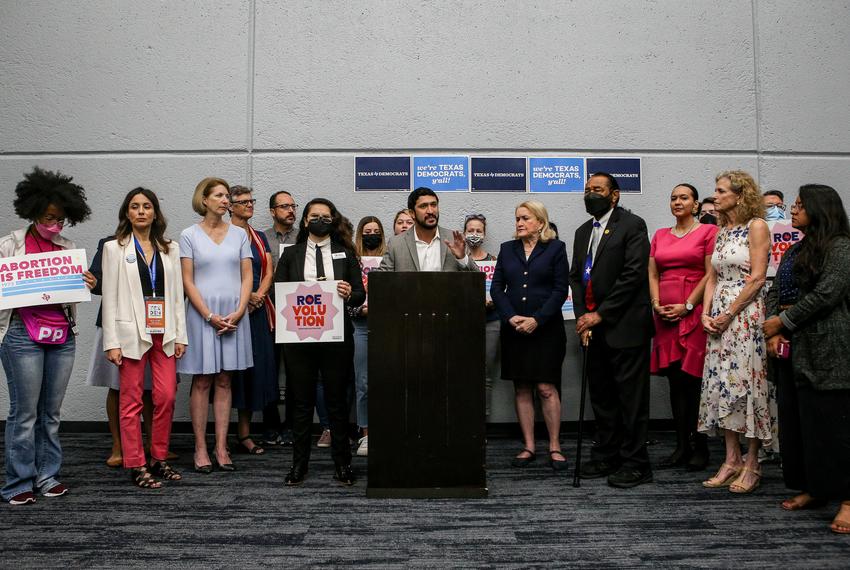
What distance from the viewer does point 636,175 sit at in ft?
17.7

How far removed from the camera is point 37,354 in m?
3.32

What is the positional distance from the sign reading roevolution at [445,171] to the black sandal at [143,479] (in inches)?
119

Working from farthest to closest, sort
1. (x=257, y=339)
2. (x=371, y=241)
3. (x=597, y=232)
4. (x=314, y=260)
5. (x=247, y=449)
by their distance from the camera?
(x=371, y=241)
(x=247, y=449)
(x=257, y=339)
(x=597, y=232)
(x=314, y=260)

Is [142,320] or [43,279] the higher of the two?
[43,279]

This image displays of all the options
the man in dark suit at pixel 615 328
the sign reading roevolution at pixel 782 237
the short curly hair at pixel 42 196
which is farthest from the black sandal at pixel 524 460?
the short curly hair at pixel 42 196

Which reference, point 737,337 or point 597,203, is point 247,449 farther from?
point 737,337

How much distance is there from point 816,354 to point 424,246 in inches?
82.8

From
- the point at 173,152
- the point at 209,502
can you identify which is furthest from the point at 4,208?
the point at 209,502

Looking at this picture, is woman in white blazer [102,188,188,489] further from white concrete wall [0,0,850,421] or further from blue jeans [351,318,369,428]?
white concrete wall [0,0,850,421]

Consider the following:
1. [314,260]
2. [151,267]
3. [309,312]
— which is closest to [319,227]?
[314,260]

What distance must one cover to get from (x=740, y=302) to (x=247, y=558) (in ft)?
9.40

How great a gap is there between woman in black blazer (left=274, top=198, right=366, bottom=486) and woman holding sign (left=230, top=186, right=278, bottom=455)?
26.4 inches

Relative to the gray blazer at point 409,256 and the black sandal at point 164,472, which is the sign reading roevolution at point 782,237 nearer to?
the gray blazer at point 409,256

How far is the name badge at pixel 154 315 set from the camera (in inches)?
141
